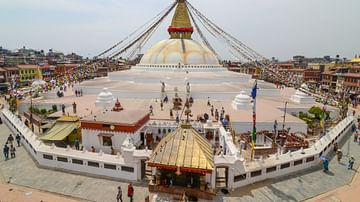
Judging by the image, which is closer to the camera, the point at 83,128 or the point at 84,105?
the point at 83,128

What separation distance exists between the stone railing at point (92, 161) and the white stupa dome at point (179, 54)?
20600 mm

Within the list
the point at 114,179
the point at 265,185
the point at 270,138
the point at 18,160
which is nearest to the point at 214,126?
the point at 270,138

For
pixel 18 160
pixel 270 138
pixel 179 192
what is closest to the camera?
pixel 179 192

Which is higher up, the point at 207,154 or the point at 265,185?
the point at 207,154

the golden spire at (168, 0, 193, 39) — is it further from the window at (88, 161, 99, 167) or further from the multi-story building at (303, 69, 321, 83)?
the multi-story building at (303, 69, 321, 83)

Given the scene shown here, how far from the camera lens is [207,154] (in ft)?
26.0

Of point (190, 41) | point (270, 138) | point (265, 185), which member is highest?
point (190, 41)

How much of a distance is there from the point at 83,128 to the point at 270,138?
33.8 ft

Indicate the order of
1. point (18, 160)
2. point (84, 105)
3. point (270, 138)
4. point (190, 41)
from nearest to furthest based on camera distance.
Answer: point (18, 160), point (270, 138), point (84, 105), point (190, 41)

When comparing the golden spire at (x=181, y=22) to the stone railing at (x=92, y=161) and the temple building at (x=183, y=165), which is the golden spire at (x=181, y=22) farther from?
the temple building at (x=183, y=165)

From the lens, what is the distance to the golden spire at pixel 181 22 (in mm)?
33438

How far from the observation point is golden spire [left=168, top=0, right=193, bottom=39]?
33.4 meters

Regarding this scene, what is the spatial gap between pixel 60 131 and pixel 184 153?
9314 millimetres

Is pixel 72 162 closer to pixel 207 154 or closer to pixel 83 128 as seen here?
pixel 83 128
